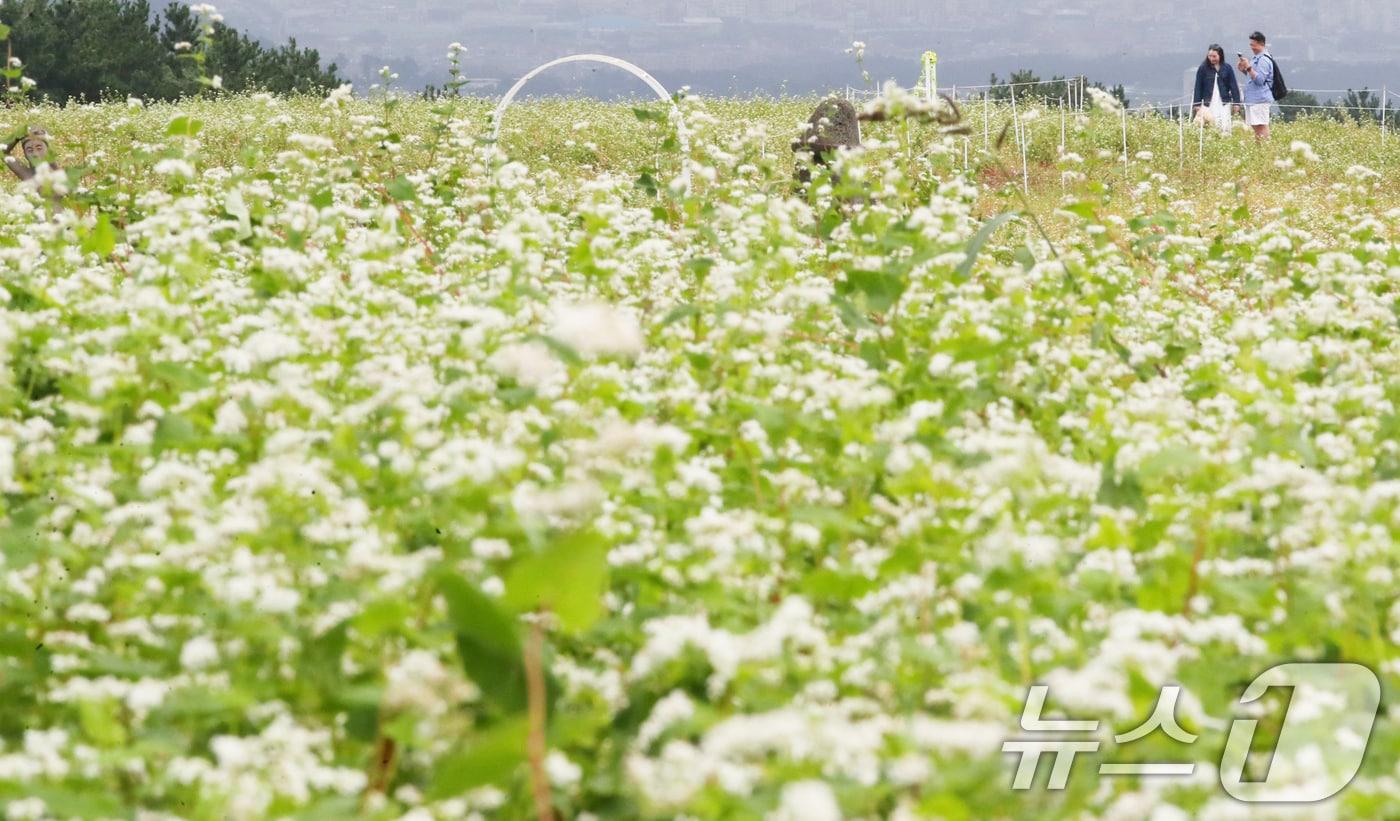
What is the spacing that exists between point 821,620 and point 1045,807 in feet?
2.65

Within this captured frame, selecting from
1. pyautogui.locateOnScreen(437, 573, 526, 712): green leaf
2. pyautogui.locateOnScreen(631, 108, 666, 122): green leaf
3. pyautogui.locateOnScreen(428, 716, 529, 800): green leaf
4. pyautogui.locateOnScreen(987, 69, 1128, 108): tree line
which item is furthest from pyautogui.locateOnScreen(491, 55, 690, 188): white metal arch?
pyautogui.locateOnScreen(987, 69, 1128, 108): tree line

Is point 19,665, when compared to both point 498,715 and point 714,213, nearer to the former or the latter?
point 498,715

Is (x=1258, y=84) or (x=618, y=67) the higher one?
(x=618, y=67)

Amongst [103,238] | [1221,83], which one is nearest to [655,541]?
[103,238]

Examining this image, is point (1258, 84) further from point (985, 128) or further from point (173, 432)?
point (173, 432)

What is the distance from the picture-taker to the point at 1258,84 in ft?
76.4

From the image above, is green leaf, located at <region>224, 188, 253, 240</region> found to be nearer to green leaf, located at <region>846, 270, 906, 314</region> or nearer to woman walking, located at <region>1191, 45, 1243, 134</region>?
green leaf, located at <region>846, 270, 906, 314</region>

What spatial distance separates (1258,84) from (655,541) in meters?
22.6

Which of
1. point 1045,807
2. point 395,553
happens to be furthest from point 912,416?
point 1045,807

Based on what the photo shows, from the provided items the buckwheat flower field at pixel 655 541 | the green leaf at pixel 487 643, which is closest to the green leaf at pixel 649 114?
the buckwheat flower field at pixel 655 541

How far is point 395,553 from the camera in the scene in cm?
356

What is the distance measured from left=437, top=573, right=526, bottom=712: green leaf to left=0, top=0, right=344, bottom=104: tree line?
150 feet

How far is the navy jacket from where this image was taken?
24203mm

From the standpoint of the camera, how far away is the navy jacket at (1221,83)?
24.2 meters
